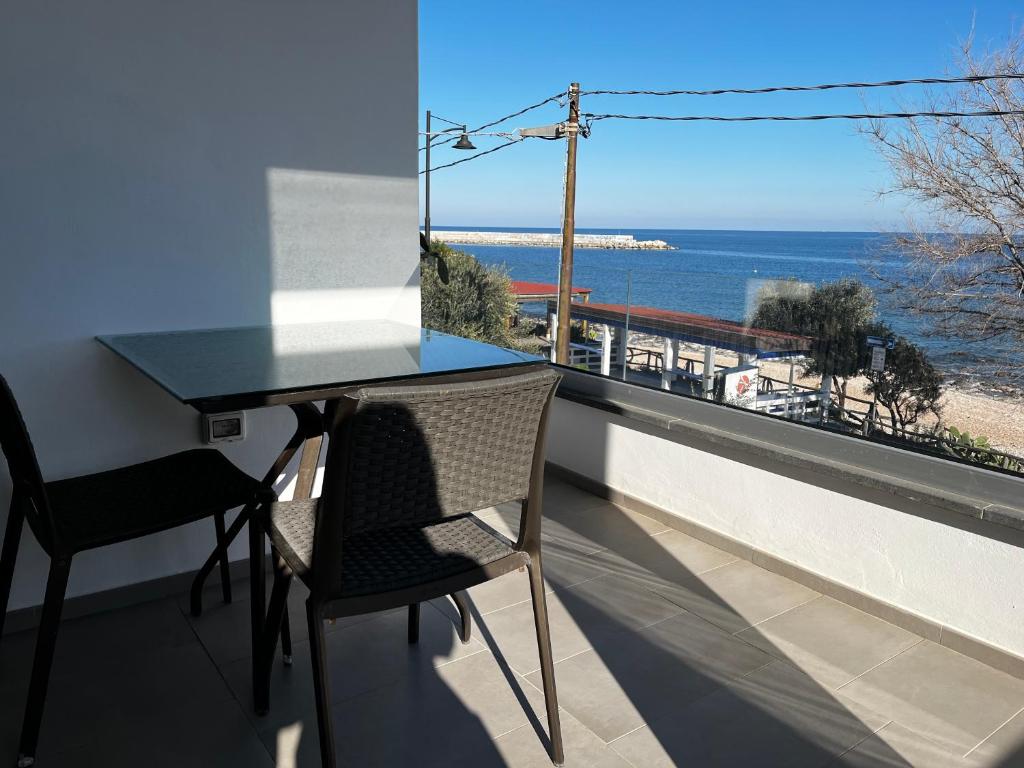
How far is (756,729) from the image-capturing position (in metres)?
1.79

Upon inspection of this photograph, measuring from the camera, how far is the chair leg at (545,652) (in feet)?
5.33

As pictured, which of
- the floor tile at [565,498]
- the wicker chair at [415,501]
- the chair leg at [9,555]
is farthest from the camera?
the floor tile at [565,498]

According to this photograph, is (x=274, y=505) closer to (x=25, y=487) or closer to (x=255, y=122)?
(x=25, y=487)

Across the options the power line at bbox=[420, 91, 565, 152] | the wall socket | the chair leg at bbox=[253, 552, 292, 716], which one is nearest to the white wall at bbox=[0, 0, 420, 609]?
the wall socket

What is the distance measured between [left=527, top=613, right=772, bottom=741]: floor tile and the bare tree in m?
1.13

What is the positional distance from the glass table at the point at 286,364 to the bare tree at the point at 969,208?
1.18m

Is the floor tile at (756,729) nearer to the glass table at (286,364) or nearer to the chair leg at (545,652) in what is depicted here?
the chair leg at (545,652)

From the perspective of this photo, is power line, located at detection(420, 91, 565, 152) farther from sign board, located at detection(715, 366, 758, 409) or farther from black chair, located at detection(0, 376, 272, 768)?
black chair, located at detection(0, 376, 272, 768)

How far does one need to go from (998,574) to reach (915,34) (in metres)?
1.69

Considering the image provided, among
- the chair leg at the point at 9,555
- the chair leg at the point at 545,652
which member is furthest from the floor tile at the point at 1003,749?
the chair leg at the point at 9,555

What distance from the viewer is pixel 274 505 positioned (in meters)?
1.79

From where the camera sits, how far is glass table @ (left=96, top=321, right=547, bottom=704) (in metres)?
1.53

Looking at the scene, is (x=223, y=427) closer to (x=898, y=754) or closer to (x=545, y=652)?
(x=545, y=652)

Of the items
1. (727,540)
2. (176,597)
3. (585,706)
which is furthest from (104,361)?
(727,540)
